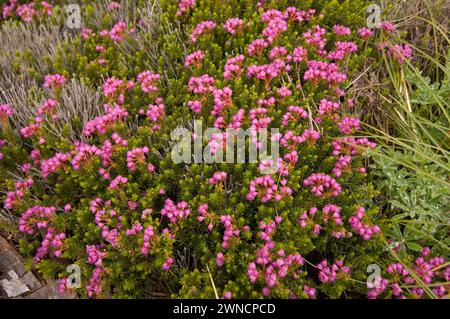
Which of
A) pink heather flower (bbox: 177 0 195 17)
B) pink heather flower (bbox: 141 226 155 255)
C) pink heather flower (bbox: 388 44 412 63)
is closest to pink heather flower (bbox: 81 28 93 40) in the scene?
pink heather flower (bbox: 177 0 195 17)

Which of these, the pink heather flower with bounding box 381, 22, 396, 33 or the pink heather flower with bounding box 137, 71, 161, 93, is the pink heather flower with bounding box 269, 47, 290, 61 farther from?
the pink heather flower with bounding box 381, 22, 396, 33

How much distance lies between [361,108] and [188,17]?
2.30 m

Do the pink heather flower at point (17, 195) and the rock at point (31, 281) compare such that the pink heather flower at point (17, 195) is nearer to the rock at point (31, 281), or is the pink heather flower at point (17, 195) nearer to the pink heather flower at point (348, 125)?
the rock at point (31, 281)

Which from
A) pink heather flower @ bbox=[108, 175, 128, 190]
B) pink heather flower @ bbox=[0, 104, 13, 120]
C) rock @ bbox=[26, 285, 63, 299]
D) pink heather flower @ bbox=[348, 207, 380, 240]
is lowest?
rock @ bbox=[26, 285, 63, 299]

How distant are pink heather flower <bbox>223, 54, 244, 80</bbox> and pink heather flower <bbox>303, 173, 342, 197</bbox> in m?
1.28

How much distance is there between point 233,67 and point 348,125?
47.4 inches

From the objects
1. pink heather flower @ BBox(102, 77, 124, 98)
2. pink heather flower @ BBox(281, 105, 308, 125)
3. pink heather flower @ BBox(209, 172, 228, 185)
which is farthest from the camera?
pink heather flower @ BBox(102, 77, 124, 98)

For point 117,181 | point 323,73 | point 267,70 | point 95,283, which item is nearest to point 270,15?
point 267,70

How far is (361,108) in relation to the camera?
4.23m

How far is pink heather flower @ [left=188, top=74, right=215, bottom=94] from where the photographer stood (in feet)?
12.5

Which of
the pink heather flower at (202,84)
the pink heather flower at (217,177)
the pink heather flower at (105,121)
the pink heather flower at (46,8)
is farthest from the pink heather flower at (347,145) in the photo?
the pink heather flower at (46,8)

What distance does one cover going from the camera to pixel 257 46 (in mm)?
4160

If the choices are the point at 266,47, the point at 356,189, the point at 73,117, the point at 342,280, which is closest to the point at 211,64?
the point at 266,47

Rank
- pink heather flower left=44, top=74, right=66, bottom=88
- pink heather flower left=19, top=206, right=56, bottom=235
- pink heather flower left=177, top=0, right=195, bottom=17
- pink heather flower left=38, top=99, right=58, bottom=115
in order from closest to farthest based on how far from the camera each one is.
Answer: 1. pink heather flower left=19, top=206, right=56, bottom=235
2. pink heather flower left=38, top=99, right=58, bottom=115
3. pink heather flower left=44, top=74, right=66, bottom=88
4. pink heather flower left=177, top=0, right=195, bottom=17
